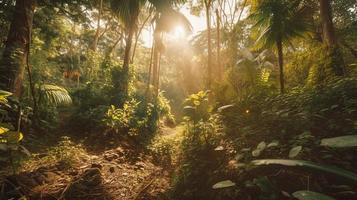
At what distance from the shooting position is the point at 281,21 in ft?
20.5

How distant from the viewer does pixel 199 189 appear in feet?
10.8

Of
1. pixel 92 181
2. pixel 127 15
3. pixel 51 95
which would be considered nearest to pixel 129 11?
pixel 127 15

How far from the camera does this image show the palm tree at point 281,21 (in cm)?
620

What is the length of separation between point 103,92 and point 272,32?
5.71m

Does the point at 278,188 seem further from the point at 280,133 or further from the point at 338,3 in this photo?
the point at 338,3

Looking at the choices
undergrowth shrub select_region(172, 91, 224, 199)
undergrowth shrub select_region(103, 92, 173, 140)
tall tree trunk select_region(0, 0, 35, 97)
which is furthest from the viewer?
undergrowth shrub select_region(103, 92, 173, 140)

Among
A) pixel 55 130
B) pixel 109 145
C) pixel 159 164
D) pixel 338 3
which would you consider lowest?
pixel 159 164

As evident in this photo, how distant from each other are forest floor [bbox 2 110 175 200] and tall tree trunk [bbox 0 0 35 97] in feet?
4.59

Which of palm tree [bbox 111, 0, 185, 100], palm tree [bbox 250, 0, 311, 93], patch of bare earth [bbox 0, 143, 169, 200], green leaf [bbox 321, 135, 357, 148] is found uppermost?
palm tree [bbox 111, 0, 185, 100]

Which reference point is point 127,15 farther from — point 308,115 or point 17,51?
point 308,115

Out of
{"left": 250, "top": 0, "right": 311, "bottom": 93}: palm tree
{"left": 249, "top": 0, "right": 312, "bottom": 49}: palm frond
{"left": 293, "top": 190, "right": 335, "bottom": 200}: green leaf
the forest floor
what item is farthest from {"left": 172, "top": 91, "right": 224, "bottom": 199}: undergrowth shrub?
{"left": 249, "top": 0, "right": 312, "bottom": 49}: palm frond

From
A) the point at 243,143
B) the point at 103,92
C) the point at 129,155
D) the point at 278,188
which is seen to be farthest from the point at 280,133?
the point at 103,92

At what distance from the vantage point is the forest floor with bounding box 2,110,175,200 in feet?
10.7

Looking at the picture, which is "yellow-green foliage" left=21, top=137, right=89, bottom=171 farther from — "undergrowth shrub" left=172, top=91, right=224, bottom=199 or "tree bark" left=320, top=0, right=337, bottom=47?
"tree bark" left=320, top=0, right=337, bottom=47
